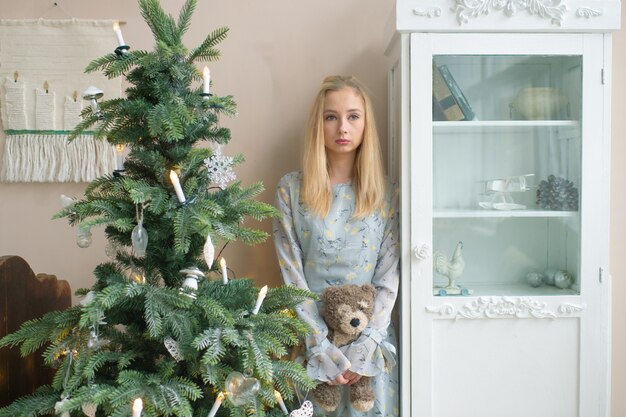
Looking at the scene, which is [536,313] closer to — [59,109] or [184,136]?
[184,136]

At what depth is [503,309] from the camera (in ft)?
5.98

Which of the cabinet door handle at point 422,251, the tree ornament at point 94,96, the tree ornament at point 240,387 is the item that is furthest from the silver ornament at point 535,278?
the tree ornament at point 94,96

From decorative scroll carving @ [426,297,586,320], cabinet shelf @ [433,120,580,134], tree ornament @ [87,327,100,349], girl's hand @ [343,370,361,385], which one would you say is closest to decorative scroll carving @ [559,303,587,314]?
decorative scroll carving @ [426,297,586,320]

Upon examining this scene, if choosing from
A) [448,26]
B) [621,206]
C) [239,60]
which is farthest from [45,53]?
[621,206]

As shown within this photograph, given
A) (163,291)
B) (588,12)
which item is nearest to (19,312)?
(163,291)

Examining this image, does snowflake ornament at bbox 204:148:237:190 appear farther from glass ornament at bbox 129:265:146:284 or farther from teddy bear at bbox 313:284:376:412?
teddy bear at bbox 313:284:376:412

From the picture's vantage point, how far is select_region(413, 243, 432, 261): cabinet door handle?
181cm

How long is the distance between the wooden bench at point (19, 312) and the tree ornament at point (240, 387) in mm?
724

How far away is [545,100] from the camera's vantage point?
190cm

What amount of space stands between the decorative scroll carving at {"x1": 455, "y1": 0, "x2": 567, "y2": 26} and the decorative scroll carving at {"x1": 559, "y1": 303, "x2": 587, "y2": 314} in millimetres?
850

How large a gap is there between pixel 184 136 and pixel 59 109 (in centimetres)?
97

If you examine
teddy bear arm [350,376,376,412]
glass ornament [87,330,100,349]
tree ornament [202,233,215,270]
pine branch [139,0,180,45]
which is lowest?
teddy bear arm [350,376,376,412]

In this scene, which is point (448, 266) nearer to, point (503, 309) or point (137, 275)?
point (503, 309)

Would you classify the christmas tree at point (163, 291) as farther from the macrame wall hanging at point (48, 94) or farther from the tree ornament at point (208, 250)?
the macrame wall hanging at point (48, 94)
